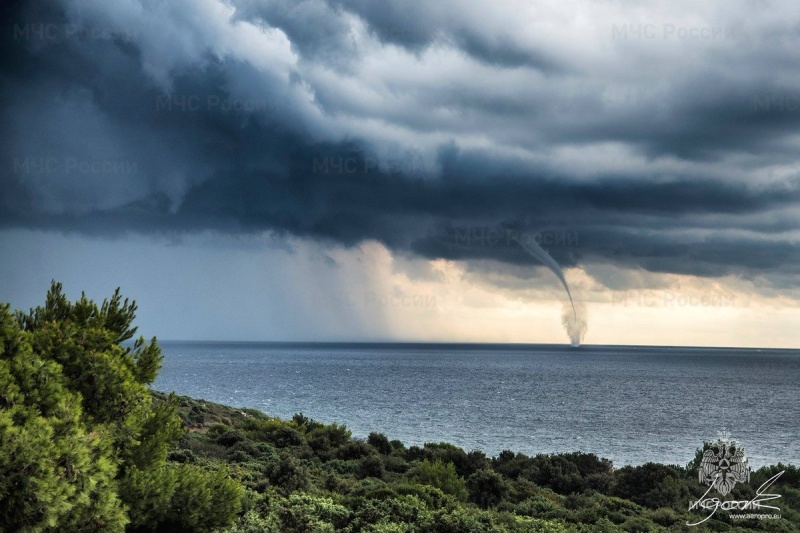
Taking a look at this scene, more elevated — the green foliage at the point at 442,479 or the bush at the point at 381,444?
the green foliage at the point at 442,479

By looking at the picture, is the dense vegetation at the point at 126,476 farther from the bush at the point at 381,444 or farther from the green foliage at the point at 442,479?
the bush at the point at 381,444

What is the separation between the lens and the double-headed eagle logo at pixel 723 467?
24803mm

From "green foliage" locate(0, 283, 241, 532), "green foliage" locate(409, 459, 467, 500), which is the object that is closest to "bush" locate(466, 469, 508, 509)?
"green foliage" locate(409, 459, 467, 500)

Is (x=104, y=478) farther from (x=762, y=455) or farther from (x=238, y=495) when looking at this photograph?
(x=762, y=455)

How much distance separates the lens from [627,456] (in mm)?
54469

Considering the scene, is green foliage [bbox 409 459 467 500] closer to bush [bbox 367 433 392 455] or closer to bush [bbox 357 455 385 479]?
bush [bbox 357 455 385 479]

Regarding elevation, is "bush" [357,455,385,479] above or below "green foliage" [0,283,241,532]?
below

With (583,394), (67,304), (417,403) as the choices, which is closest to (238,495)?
(67,304)

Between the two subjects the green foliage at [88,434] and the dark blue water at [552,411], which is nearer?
the green foliage at [88,434]

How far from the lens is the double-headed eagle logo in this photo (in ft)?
81.4

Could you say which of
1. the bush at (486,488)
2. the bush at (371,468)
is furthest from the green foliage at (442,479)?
the bush at (371,468)

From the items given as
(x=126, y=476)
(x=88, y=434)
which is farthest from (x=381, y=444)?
(x=88, y=434)

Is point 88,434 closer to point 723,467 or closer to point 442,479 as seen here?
point 442,479

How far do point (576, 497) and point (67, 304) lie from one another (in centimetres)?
1715
